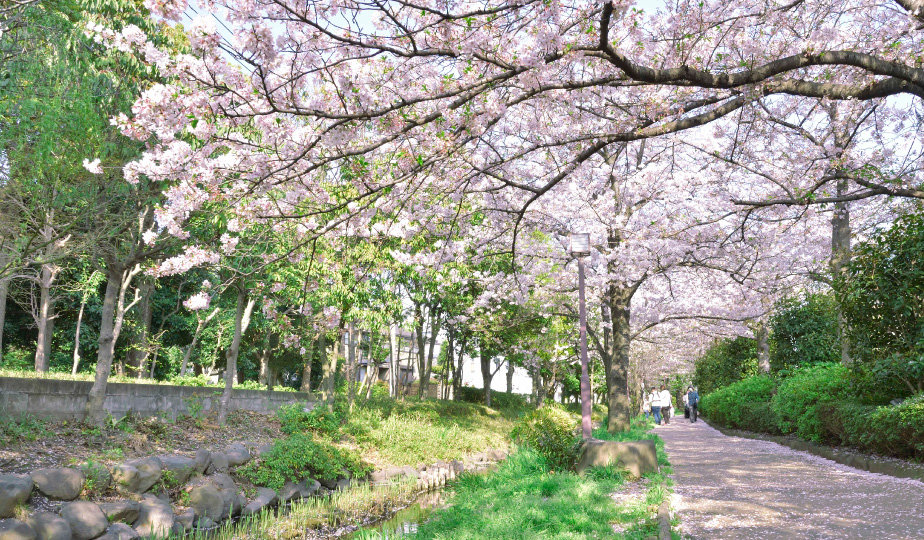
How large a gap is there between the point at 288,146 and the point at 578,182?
9.74 meters

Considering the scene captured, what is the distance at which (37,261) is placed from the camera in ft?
24.9

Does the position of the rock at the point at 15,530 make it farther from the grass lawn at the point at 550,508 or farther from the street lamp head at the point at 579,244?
the street lamp head at the point at 579,244

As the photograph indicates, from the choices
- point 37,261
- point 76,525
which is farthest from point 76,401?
point 76,525

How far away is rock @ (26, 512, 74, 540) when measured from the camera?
6168 mm

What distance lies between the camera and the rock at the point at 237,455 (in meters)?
10.1

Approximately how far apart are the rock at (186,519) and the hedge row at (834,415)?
370 inches

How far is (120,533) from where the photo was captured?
684 centimetres

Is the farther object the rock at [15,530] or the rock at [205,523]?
the rock at [205,523]

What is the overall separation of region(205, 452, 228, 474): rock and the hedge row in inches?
387

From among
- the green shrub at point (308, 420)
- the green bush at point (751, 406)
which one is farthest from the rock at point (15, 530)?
the green bush at point (751, 406)

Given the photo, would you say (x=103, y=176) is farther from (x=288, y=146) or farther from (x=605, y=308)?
(x=605, y=308)

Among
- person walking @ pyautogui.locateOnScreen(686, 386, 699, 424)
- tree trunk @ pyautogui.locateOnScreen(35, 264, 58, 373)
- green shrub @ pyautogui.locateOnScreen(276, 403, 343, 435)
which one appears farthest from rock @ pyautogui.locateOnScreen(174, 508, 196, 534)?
person walking @ pyautogui.locateOnScreen(686, 386, 699, 424)

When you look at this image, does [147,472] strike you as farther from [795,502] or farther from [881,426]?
[881,426]

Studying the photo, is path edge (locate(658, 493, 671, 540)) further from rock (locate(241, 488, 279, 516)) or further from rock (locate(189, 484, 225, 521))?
rock (locate(189, 484, 225, 521))
